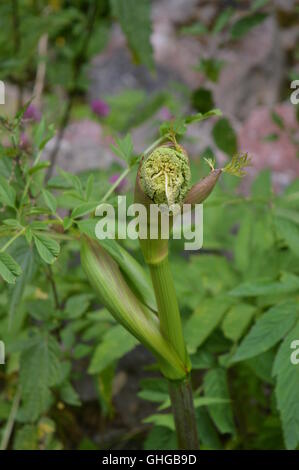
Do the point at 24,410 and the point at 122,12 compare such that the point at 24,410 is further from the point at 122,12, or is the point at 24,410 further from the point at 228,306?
the point at 122,12

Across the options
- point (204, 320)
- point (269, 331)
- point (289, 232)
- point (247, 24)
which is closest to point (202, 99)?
point (247, 24)

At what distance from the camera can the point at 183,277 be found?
1352 mm

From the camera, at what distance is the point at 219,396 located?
1145 mm

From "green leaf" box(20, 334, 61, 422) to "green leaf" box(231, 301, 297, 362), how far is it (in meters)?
0.34

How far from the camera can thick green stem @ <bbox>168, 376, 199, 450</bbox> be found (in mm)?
918

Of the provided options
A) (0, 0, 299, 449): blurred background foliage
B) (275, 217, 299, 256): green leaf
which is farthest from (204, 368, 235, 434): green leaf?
(275, 217, 299, 256): green leaf

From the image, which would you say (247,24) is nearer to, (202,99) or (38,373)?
(202,99)

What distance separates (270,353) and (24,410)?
0.49m

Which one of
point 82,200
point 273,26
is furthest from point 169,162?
point 273,26

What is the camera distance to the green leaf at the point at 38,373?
110 cm

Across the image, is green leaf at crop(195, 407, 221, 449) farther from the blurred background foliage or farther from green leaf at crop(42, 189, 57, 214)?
green leaf at crop(42, 189, 57, 214)

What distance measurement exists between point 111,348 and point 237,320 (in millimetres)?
261

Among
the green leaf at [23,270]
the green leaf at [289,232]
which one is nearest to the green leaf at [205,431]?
the green leaf at [289,232]
